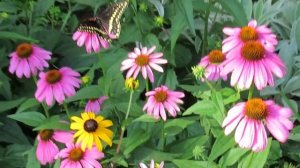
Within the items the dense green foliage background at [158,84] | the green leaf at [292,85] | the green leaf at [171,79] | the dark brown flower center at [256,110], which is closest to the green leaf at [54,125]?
the dense green foliage background at [158,84]

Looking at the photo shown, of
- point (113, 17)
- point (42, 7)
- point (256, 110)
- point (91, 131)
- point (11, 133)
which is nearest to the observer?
point (256, 110)

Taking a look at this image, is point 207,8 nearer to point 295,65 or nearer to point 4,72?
point 295,65

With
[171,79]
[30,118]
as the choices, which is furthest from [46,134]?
[171,79]

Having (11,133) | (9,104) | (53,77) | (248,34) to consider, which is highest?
(248,34)

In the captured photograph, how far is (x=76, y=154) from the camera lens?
4.92ft

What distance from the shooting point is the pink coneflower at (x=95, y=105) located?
1.73m

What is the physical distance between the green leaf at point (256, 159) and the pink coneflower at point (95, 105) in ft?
1.64

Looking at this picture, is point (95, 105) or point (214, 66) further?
point (95, 105)

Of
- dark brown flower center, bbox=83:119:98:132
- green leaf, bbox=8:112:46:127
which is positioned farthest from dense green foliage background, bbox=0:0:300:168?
dark brown flower center, bbox=83:119:98:132

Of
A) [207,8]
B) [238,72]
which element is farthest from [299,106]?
[238,72]

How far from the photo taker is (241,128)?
1.27 metres

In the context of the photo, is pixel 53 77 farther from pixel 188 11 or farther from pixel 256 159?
pixel 256 159

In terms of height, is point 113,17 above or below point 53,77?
above

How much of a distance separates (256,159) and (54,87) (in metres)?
0.60
